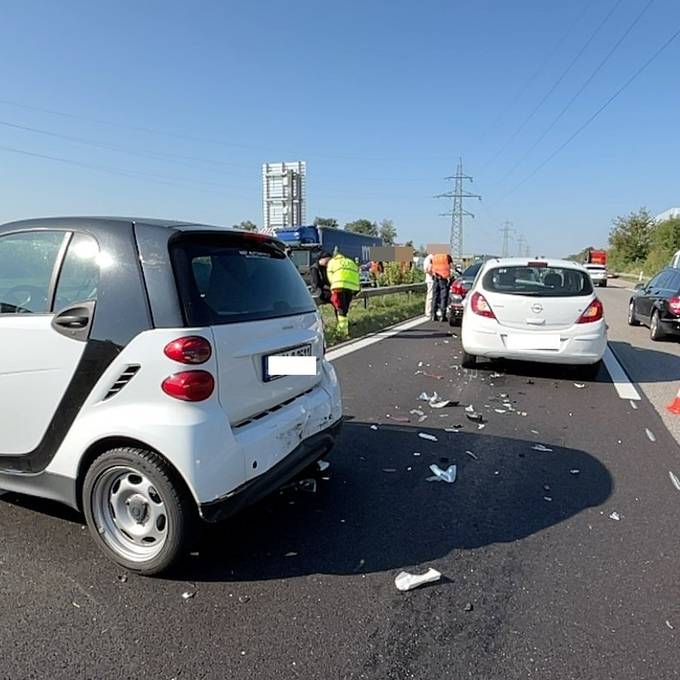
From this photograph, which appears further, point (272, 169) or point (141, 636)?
point (272, 169)

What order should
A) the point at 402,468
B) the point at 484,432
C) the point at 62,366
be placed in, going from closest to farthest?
the point at 62,366
the point at 402,468
the point at 484,432

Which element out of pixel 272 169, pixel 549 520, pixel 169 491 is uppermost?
pixel 272 169

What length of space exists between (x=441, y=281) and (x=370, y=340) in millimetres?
4643

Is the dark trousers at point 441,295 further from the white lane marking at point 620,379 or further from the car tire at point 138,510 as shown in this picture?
the car tire at point 138,510

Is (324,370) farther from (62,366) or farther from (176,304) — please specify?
(62,366)

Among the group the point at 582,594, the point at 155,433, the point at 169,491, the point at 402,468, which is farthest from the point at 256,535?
the point at 582,594

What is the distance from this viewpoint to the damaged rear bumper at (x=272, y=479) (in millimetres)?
2818

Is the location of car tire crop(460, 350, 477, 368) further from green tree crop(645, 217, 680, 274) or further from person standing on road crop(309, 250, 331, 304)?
green tree crop(645, 217, 680, 274)

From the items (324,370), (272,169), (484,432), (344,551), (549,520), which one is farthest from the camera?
(272,169)

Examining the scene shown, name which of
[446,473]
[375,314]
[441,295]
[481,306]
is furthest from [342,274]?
[446,473]

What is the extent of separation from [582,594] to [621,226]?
3077 inches

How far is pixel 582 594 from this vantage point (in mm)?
2842

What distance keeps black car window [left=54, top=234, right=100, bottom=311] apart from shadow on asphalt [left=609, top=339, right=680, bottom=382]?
7.42 m

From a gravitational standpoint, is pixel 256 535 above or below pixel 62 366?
below
